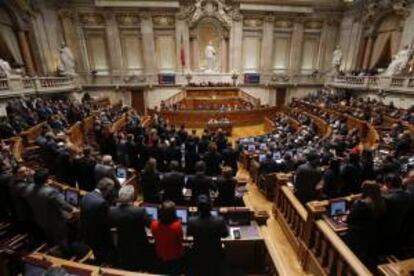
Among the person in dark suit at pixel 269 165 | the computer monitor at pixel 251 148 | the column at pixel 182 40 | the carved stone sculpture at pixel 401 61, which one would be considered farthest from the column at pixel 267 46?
the person in dark suit at pixel 269 165

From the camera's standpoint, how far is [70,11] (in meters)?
16.0

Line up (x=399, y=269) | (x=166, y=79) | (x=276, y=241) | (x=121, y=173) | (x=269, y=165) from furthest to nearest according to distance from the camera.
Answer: (x=166, y=79) < (x=269, y=165) < (x=121, y=173) < (x=276, y=241) < (x=399, y=269)

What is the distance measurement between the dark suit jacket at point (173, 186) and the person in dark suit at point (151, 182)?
0.21 m

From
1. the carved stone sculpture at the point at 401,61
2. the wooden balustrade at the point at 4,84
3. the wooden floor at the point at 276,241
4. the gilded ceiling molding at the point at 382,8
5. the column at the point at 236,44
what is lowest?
the wooden floor at the point at 276,241

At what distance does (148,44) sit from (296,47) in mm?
10373

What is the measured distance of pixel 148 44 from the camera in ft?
56.6

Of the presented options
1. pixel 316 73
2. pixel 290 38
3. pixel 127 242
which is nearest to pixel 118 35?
pixel 290 38

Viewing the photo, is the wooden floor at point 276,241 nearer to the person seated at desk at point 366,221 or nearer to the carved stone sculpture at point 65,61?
the person seated at desk at point 366,221

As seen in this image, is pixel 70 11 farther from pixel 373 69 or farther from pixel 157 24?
pixel 373 69

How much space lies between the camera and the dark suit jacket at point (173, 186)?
3.86m

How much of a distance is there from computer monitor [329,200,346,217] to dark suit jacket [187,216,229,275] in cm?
182

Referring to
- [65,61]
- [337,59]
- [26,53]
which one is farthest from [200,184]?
[337,59]

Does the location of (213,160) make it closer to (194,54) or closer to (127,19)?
(194,54)

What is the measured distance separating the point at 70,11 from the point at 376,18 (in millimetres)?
18181
